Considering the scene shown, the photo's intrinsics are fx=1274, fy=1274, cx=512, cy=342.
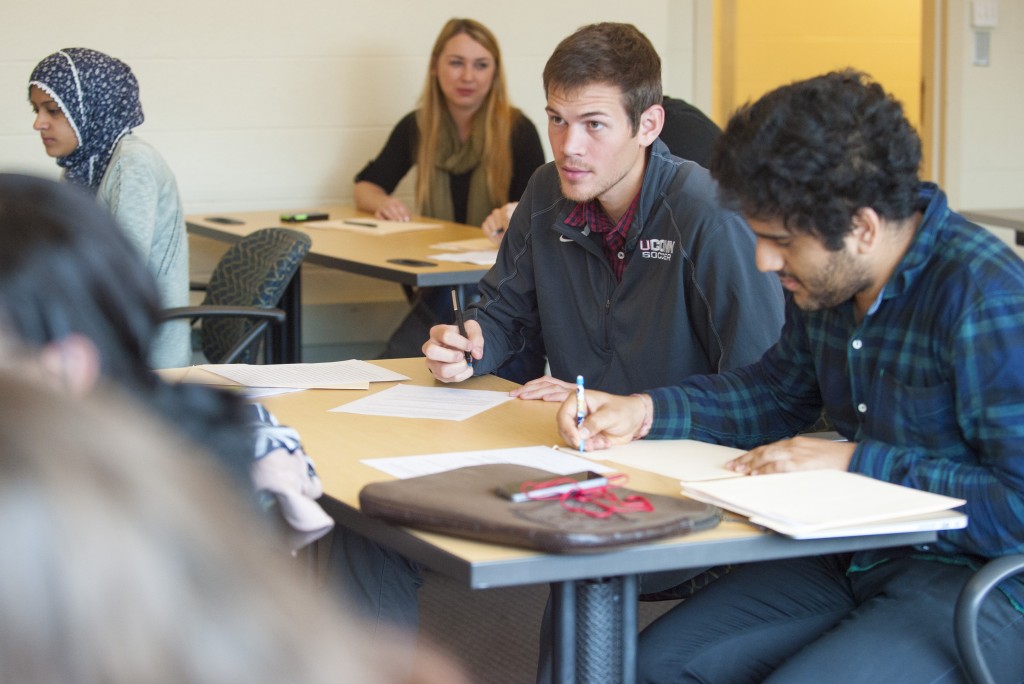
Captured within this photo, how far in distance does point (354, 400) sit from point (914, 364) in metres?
0.95

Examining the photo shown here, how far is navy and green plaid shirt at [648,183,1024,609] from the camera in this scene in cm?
156

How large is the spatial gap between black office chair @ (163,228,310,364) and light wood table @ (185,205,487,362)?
282mm

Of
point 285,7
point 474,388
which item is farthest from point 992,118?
point 474,388

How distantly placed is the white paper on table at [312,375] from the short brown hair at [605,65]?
0.65 m

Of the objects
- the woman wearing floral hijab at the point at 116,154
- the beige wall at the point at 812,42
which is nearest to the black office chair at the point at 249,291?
the woman wearing floral hijab at the point at 116,154

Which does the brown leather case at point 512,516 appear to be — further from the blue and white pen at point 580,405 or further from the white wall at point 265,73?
the white wall at point 265,73

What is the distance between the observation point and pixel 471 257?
3691mm

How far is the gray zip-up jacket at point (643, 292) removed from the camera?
2.27m

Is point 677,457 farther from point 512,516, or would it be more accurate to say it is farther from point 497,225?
point 497,225

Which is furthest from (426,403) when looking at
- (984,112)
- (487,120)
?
(984,112)

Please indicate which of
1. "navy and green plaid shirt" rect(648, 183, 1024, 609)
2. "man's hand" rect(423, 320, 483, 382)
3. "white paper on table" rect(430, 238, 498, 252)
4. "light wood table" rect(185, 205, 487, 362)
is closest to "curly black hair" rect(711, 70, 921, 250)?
"navy and green plaid shirt" rect(648, 183, 1024, 609)

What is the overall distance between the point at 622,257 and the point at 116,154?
1.66 meters

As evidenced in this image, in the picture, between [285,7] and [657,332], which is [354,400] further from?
[285,7]

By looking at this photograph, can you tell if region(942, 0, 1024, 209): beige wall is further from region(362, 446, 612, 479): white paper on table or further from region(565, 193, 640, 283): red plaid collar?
region(362, 446, 612, 479): white paper on table
